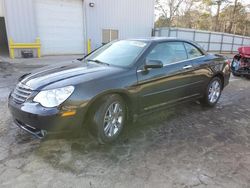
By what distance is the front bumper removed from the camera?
2645 mm

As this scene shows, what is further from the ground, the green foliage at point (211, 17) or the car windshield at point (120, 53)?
the green foliage at point (211, 17)

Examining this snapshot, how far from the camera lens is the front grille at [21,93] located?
2.85 meters

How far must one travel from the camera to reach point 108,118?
10.4 feet

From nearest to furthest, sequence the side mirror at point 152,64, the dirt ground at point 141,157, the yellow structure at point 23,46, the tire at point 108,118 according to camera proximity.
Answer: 1. the dirt ground at point 141,157
2. the tire at point 108,118
3. the side mirror at point 152,64
4. the yellow structure at point 23,46

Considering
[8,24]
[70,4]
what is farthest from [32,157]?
[70,4]

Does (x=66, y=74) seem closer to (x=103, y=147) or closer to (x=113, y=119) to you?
(x=113, y=119)

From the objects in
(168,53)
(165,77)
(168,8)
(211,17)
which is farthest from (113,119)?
(211,17)

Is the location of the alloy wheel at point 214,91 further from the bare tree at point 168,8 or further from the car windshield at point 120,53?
the bare tree at point 168,8

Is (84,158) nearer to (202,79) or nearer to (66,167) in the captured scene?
(66,167)

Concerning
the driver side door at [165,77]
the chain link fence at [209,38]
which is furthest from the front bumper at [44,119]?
the chain link fence at [209,38]

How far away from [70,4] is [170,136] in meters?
12.4

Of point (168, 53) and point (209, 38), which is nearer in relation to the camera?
point (168, 53)

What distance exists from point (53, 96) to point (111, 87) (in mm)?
762

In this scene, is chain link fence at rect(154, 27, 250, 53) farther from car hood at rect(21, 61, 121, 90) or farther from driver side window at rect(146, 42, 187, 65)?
car hood at rect(21, 61, 121, 90)
